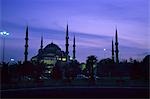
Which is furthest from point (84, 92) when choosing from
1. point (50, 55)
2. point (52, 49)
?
point (52, 49)

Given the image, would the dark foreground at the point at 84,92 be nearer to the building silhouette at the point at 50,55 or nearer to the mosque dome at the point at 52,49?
the building silhouette at the point at 50,55

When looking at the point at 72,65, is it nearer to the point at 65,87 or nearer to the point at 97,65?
the point at 97,65

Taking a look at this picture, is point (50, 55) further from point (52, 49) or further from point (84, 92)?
point (84, 92)

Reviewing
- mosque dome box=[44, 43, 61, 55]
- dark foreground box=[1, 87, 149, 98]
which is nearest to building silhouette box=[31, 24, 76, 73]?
mosque dome box=[44, 43, 61, 55]

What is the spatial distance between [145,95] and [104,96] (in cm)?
460

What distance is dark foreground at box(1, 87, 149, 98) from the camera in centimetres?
3019

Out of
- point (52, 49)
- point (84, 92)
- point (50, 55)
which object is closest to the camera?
point (84, 92)

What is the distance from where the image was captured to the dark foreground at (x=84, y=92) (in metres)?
30.2

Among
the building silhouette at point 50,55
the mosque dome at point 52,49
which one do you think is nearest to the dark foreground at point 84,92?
the building silhouette at point 50,55

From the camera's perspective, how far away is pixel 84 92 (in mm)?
31625

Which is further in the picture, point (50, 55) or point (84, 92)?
point (50, 55)

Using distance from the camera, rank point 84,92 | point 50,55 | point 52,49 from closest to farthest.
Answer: point 84,92 < point 50,55 < point 52,49

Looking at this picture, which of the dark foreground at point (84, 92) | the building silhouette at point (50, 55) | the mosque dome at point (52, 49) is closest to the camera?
the dark foreground at point (84, 92)

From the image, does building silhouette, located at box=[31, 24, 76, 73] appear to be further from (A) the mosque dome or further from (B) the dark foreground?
(B) the dark foreground
